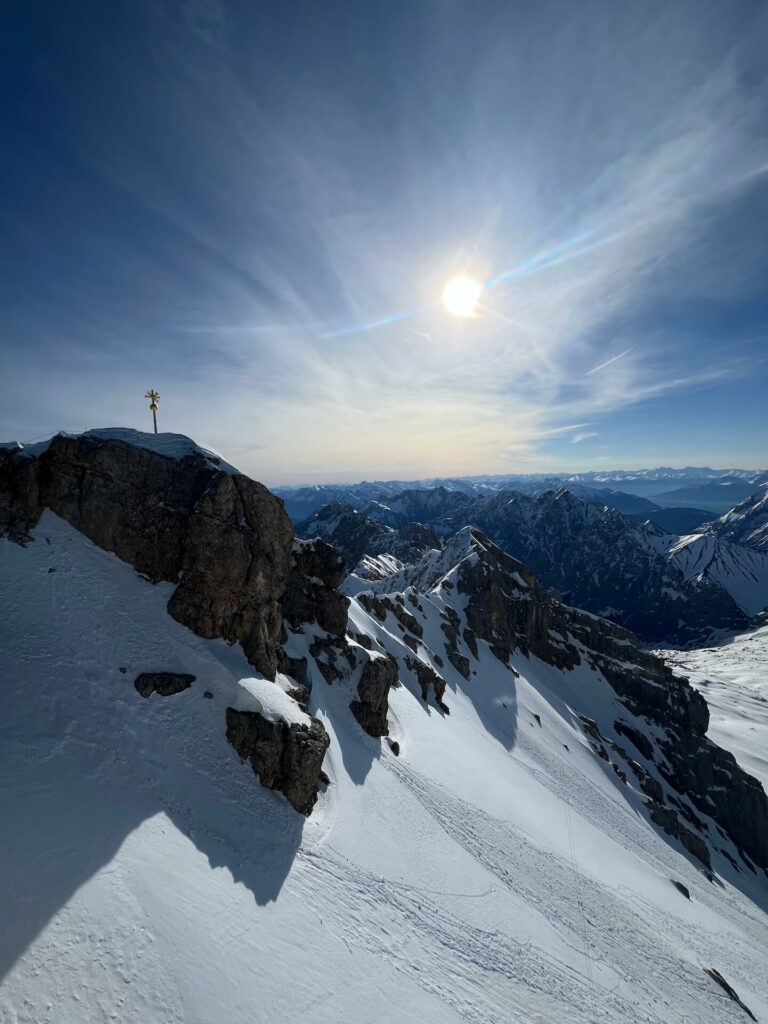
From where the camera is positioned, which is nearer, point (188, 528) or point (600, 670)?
point (188, 528)

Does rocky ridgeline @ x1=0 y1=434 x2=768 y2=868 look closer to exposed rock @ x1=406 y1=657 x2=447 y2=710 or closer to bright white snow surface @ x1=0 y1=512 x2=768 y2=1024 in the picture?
exposed rock @ x1=406 y1=657 x2=447 y2=710

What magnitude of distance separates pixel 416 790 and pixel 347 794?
7.68 metres

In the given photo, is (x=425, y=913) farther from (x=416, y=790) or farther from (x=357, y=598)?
(x=357, y=598)

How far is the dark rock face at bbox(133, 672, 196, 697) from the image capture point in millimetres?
23094

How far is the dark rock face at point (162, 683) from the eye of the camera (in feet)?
75.8

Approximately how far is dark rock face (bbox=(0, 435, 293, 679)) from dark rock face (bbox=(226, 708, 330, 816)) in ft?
16.5

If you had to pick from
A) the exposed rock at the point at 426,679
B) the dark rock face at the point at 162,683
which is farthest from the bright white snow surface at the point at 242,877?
the exposed rock at the point at 426,679

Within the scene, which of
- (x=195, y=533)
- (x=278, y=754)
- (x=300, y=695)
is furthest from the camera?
(x=300, y=695)

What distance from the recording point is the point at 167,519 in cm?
2942

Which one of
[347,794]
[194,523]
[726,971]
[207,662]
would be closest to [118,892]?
[207,662]

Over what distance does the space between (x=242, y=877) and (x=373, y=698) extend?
20490 mm

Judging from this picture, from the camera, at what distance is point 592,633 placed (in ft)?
334

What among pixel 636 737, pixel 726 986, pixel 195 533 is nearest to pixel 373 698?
pixel 195 533

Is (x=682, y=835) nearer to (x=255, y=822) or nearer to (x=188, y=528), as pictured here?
(x=255, y=822)
